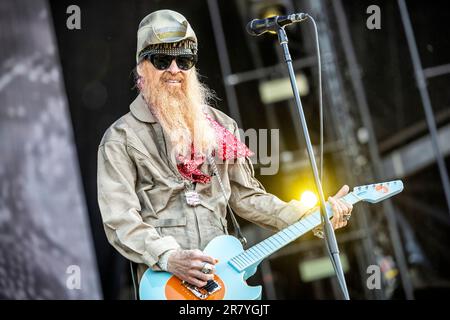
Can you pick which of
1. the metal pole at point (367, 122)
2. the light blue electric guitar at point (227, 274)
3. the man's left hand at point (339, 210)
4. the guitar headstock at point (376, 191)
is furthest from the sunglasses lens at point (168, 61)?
the metal pole at point (367, 122)

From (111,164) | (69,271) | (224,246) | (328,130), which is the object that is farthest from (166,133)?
(328,130)

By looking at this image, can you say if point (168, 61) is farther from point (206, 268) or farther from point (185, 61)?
point (206, 268)

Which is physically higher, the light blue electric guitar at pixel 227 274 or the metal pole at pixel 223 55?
the metal pole at pixel 223 55

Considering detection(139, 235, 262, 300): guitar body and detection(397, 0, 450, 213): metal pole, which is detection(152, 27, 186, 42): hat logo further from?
detection(397, 0, 450, 213): metal pole

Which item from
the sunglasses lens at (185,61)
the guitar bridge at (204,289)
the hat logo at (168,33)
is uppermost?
the hat logo at (168,33)

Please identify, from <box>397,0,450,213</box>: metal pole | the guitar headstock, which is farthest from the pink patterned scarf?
<box>397,0,450,213</box>: metal pole

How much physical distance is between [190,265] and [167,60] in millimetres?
935

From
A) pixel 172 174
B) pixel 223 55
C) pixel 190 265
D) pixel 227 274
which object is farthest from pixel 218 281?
pixel 223 55

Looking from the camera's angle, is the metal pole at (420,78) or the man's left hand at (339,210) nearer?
the man's left hand at (339,210)

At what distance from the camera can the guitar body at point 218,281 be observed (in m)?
2.48

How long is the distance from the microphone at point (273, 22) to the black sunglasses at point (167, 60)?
0.32 metres

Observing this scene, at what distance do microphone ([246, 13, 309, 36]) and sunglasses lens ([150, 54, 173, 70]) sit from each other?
0.39m

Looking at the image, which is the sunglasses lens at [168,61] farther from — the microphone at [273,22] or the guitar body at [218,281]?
the guitar body at [218,281]

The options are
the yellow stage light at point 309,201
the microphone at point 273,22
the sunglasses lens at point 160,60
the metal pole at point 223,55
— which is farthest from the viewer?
the metal pole at point 223,55
